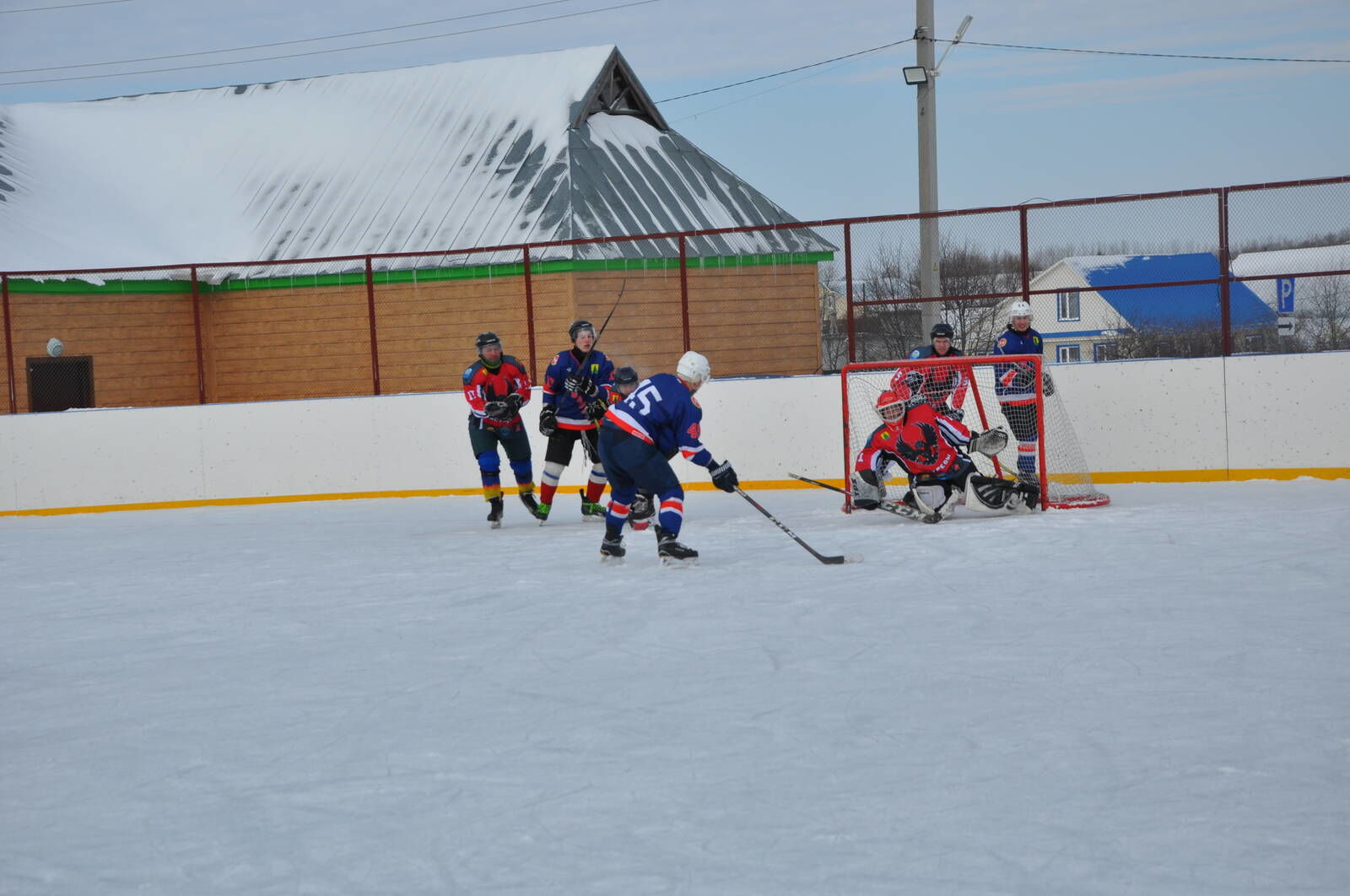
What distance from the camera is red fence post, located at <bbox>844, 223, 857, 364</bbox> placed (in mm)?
9531

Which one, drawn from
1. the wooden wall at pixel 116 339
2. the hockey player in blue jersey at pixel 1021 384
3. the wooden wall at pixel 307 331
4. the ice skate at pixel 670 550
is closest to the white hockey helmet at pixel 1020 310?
the hockey player in blue jersey at pixel 1021 384

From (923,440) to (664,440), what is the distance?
1.88 m

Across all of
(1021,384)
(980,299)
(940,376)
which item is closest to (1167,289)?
(980,299)

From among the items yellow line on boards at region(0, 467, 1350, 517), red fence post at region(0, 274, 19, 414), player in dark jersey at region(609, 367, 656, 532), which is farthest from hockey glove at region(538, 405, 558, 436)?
red fence post at region(0, 274, 19, 414)

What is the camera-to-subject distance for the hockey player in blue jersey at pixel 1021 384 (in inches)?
316

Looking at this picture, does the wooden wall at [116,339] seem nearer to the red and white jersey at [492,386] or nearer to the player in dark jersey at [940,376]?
→ the red and white jersey at [492,386]

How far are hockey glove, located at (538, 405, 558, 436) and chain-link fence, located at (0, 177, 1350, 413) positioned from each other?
89.2 inches

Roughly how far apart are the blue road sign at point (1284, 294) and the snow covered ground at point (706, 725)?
9.52ft

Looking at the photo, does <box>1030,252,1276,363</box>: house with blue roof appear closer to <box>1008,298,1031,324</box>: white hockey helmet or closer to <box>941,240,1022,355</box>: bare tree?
<box>941,240,1022,355</box>: bare tree

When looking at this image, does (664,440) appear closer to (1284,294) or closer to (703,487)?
(703,487)

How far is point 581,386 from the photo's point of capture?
7848 mm

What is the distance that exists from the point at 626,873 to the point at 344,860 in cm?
53

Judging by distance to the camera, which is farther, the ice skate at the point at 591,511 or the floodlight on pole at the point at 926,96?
the floodlight on pole at the point at 926,96

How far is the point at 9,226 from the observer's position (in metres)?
15.9
